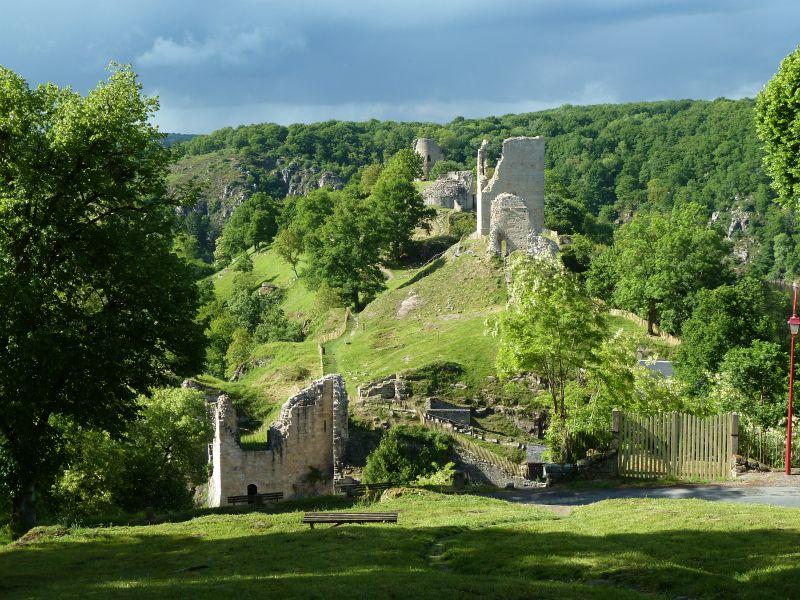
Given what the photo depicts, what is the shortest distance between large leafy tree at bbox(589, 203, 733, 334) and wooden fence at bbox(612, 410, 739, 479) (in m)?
34.7

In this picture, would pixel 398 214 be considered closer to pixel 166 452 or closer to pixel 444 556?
pixel 166 452

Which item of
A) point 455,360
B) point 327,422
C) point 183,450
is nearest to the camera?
point 327,422

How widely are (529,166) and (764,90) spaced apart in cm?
3846

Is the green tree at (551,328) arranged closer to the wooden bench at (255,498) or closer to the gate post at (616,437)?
the gate post at (616,437)

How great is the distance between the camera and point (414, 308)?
64625mm

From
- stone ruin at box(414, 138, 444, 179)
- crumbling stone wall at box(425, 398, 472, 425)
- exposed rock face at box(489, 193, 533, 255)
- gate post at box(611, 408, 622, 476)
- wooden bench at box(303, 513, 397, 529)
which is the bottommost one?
wooden bench at box(303, 513, 397, 529)

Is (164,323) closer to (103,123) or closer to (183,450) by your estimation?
(103,123)

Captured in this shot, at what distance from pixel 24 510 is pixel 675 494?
1493 centimetres

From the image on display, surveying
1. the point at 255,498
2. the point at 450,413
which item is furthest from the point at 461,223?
the point at 255,498

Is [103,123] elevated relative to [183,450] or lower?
elevated

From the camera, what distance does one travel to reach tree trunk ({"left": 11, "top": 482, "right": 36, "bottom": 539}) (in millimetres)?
23000

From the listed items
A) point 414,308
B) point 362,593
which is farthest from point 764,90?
point 414,308

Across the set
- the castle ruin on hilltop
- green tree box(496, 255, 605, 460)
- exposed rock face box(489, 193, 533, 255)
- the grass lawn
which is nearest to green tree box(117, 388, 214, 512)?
green tree box(496, 255, 605, 460)

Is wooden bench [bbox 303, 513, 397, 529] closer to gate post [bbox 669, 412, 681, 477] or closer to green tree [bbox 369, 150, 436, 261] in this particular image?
gate post [bbox 669, 412, 681, 477]
